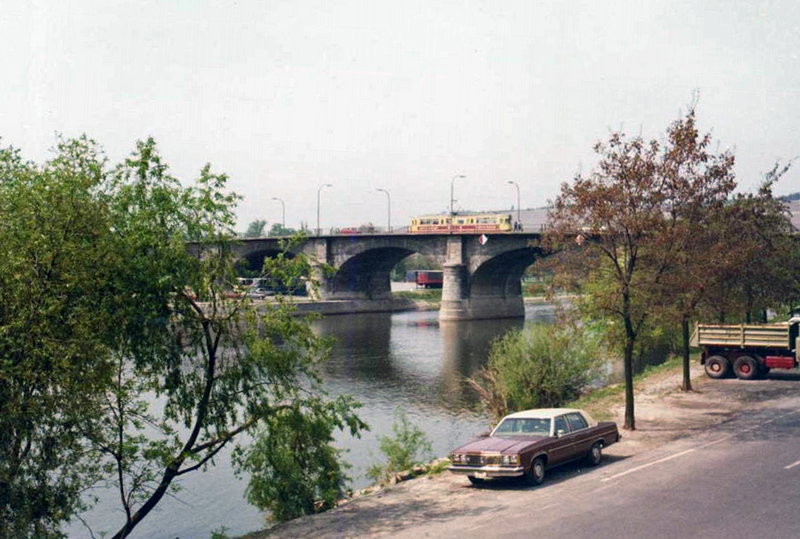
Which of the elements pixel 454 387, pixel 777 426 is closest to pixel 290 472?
pixel 777 426

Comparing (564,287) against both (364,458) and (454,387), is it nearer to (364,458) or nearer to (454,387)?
(364,458)

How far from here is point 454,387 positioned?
39.7 metres

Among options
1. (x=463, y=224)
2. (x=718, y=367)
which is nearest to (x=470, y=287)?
(x=463, y=224)

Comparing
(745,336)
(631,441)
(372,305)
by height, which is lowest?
(631,441)

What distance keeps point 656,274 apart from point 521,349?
774 cm

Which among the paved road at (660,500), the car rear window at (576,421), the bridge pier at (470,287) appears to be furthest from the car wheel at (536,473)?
the bridge pier at (470,287)

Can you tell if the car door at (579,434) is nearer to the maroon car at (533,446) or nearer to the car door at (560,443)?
the maroon car at (533,446)

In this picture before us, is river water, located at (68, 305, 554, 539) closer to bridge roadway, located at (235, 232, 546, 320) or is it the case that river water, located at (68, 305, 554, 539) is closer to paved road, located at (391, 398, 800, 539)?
bridge roadway, located at (235, 232, 546, 320)

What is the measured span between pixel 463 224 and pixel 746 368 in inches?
2305

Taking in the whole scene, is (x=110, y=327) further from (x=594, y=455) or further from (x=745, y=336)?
(x=745, y=336)

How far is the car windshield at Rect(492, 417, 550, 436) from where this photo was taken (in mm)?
17906

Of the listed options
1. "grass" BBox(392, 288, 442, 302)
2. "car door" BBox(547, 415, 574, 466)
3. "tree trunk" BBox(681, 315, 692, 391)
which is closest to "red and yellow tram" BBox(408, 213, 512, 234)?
"grass" BBox(392, 288, 442, 302)

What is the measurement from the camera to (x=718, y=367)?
Result: 3238 centimetres

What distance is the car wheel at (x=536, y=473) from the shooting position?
1684 cm
